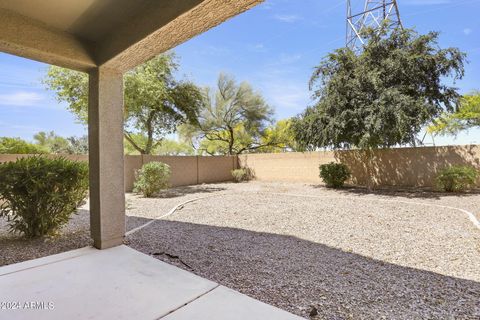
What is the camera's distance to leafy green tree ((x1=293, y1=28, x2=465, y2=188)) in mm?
8867

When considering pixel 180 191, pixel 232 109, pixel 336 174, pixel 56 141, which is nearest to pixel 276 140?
pixel 232 109

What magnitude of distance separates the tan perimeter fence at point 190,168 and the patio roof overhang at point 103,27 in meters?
8.60

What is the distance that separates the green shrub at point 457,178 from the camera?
872cm

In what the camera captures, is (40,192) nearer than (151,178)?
Yes

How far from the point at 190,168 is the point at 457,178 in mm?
11369

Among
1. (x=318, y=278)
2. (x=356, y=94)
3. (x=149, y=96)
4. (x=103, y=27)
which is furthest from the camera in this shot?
(x=149, y=96)

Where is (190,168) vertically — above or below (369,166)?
above

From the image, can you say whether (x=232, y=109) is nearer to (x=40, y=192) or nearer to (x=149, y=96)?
(x=149, y=96)

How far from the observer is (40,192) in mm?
3666

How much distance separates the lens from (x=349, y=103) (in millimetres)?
10016

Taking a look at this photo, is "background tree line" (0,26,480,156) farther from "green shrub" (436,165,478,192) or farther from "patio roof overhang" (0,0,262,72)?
"patio roof overhang" (0,0,262,72)

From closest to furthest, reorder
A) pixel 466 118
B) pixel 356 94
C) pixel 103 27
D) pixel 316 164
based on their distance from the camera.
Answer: pixel 103 27 → pixel 356 94 → pixel 316 164 → pixel 466 118

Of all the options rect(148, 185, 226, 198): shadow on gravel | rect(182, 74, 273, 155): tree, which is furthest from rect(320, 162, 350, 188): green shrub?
rect(182, 74, 273, 155): tree

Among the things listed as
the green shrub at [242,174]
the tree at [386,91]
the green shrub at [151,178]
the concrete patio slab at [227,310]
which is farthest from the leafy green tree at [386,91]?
the concrete patio slab at [227,310]
